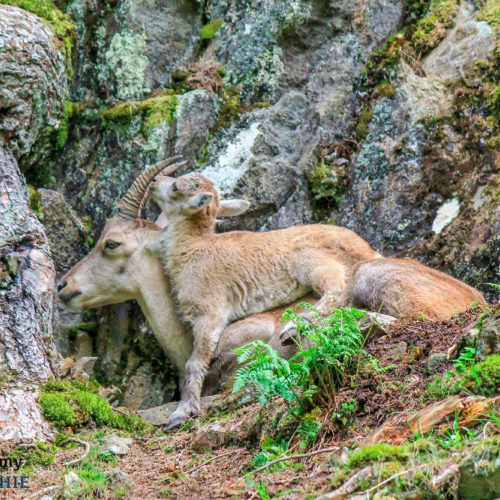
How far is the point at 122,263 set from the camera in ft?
32.0

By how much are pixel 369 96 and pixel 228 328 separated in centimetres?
470

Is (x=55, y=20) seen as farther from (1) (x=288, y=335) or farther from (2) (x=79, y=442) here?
(2) (x=79, y=442)

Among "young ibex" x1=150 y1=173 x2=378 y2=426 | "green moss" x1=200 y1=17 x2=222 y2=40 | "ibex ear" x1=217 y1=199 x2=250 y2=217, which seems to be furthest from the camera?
"green moss" x1=200 y1=17 x2=222 y2=40

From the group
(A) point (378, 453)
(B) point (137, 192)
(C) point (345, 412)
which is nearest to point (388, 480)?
(A) point (378, 453)

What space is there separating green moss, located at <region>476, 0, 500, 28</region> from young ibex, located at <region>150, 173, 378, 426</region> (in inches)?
169

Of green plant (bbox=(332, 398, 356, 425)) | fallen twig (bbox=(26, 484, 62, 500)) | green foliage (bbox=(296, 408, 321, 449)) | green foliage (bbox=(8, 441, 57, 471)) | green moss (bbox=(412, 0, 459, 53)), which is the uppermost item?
green moss (bbox=(412, 0, 459, 53))

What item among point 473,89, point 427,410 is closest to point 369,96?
point 473,89

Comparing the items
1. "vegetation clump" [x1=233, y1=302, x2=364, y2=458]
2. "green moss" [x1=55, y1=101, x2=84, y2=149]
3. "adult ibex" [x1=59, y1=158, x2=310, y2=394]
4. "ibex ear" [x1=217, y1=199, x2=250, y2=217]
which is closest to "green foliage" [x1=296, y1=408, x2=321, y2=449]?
"vegetation clump" [x1=233, y1=302, x2=364, y2=458]

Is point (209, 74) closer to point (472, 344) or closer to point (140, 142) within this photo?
point (140, 142)

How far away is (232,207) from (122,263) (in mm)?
1816

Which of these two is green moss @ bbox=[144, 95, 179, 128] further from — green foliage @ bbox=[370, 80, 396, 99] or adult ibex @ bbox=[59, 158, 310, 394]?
green foliage @ bbox=[370, 80, 396, 99]

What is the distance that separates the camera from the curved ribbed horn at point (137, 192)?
9898 mm

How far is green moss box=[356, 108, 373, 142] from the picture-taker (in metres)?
10.8

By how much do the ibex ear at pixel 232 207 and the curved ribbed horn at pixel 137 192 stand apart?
1.03m
